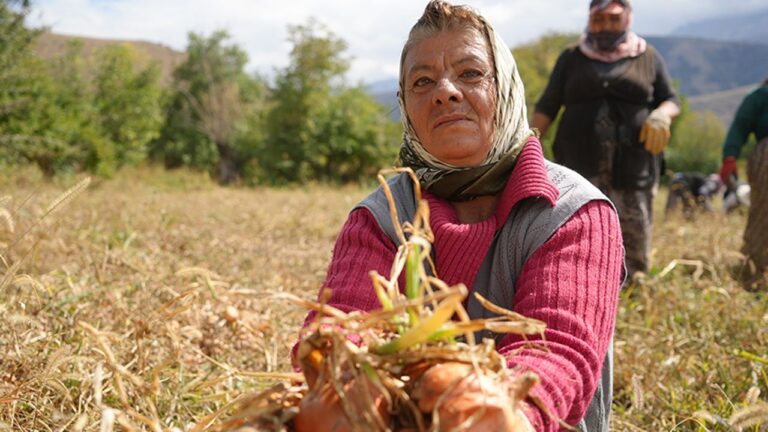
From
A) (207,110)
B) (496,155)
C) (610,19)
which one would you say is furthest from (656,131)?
(207,110)

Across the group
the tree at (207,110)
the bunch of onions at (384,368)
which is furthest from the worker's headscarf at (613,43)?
the tree at (207,110)

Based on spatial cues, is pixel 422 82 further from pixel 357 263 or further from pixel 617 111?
pixel 617 111

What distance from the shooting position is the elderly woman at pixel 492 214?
1.24m

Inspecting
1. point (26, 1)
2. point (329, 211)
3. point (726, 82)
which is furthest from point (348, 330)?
point (726, 82)

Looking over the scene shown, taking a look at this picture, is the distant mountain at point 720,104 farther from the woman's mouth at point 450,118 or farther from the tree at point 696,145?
the woman's mouth at point 450,118

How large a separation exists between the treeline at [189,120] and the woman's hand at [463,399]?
27.1 feet

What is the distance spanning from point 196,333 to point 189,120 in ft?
104

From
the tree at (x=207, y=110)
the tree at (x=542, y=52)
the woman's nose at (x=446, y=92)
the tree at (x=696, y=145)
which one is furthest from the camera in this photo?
the tree at (x=696, y=145)

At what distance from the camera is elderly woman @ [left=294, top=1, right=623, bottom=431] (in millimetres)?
1239

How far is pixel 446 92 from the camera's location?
147 centimetres

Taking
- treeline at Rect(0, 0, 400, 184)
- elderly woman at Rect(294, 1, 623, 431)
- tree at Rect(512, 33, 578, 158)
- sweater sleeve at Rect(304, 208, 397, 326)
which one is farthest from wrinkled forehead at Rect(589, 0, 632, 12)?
tree at Rect(512, 33, 578, 158)

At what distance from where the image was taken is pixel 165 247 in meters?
4.62

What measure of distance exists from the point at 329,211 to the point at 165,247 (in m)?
3.77

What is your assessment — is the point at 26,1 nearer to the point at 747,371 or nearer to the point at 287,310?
the point at 287,310
